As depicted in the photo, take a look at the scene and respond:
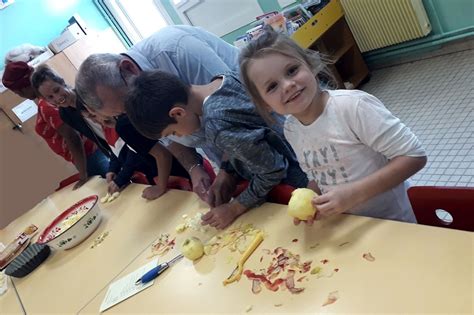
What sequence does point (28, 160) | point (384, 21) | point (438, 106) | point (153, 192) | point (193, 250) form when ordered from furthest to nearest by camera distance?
1. point (28, 160)
2. point (384, 21)
3. point (438, 106)
4. point (153, 192)
5. point (193, 250)

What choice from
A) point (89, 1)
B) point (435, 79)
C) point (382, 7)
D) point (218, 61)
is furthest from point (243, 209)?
point (89, 1)

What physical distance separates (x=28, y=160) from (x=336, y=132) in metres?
3.83

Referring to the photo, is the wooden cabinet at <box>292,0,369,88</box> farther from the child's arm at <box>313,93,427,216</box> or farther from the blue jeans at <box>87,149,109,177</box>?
the child's arm at <box>313,93,427,216</box>

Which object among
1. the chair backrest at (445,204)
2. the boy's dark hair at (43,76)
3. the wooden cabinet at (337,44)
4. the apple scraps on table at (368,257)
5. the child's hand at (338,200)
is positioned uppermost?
the boy's dark hair at (43,76)

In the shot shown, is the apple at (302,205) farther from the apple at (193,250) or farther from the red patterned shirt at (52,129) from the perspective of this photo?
the red patterned shirt at (52,129)

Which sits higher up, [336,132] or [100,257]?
[336,132]

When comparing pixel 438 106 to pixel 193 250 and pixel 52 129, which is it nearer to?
pixel 193 250

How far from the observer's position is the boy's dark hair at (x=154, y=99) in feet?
3.69

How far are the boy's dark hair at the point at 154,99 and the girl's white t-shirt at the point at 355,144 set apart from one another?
34cm

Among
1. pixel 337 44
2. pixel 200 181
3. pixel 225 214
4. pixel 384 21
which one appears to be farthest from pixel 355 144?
pixel 337 44

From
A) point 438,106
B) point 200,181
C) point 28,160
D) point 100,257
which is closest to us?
point 100,257

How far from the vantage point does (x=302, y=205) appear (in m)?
0.94

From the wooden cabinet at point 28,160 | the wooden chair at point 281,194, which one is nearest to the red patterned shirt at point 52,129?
the wooden cabinet at point 28,160

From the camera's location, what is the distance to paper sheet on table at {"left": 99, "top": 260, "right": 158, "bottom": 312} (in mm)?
1141
